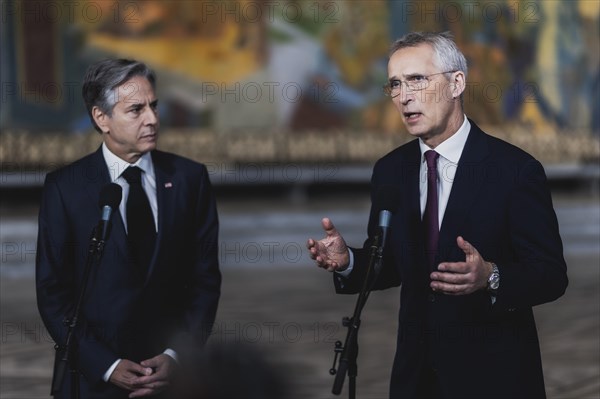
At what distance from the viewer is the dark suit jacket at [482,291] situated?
2.65 metres

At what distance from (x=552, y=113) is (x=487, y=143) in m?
16.9

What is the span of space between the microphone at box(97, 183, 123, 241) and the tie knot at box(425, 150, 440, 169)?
83 centimetres

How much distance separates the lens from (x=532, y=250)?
8.57 ft

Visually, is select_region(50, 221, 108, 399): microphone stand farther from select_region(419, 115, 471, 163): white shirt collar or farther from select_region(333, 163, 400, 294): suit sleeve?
select_region(419, 115, 471, 163): white shirt collar

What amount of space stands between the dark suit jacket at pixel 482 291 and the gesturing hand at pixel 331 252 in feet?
0.42

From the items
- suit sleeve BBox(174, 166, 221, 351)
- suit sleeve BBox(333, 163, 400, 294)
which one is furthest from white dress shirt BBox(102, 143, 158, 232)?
suit sleeve BBox(333, 163, 400, 294)

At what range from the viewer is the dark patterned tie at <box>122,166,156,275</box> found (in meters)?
3.25

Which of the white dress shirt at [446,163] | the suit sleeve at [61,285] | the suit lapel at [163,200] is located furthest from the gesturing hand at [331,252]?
the suit sleeve at [61,285]

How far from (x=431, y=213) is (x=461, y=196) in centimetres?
9

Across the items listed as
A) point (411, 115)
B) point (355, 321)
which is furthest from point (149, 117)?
point (355, 321)

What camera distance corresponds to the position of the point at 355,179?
17875mm

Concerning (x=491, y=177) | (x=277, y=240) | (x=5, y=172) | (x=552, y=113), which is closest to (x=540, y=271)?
(x=491, y=177)

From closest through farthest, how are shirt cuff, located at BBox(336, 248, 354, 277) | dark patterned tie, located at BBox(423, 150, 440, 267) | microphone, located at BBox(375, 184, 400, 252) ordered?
microphone, located at BBox(375, 184, 400, 252) → dark patterned tie, located at BBox(423, 150, 440, 267) → shirt cuff, located at BBox(336, 248, 354, 277)

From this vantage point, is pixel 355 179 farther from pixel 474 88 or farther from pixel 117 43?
pixel 117 43
